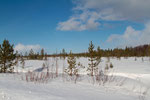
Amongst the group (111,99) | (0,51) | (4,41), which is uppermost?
(4,41)

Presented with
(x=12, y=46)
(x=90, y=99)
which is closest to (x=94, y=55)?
(x=12, y=46)

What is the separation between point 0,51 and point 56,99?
1573 cm

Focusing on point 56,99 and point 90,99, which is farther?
point 90,99

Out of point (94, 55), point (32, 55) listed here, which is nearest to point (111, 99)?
point (94, 55)

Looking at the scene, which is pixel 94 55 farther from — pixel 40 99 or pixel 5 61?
pixel 40 99

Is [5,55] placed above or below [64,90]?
above

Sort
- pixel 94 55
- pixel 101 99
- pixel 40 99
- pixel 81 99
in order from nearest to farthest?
1. pixel 40 99
2. pixel 81 99
3. pixel 101 99
4. pixel 94 55

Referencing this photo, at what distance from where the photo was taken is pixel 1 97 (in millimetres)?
2609

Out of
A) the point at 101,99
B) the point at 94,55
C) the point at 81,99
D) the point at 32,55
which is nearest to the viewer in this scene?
the point at 81,99

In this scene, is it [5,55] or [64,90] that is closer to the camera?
[64,90]

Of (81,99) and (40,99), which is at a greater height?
(40,99)

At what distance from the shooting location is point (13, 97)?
262 centimetres

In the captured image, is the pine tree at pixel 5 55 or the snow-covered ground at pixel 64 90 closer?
the snow-covered ground at pixel 64 90

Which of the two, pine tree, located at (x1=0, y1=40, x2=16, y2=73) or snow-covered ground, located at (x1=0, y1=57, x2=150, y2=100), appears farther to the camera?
pine tree, located at (x1=0, y1=40, x2=16, y2=73)
